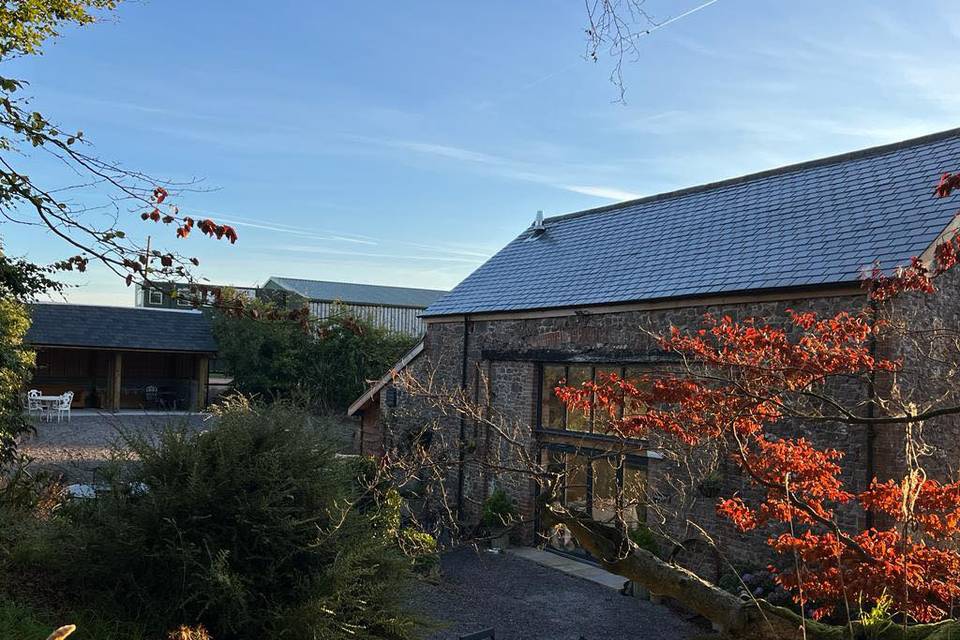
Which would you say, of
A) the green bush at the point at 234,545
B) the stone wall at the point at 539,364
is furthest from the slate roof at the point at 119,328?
the green bush at the point at 234,545

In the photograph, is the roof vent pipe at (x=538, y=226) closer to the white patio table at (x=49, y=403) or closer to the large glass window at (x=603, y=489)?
the large glass window at (x=603, y=489)

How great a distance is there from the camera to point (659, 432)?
37.2 ft

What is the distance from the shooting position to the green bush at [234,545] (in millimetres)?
6422

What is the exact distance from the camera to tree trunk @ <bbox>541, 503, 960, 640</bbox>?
572cm

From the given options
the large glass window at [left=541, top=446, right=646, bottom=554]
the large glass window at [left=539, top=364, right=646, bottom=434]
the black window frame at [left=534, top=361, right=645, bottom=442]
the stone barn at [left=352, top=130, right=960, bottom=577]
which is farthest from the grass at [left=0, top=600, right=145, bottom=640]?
the large glass window at [left=539, top=364, right=646, bottom=434]

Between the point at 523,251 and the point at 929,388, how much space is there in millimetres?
9464

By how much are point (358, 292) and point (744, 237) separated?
26.6 metres

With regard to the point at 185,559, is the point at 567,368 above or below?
above

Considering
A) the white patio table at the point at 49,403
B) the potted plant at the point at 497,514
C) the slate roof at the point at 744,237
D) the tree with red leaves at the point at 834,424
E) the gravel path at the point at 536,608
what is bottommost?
the gravel path at the point at 536,608

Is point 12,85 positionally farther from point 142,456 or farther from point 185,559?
point 185,559

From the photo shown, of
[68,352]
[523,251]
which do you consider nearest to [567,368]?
[523,251]

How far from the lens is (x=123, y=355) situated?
3002 centimetres

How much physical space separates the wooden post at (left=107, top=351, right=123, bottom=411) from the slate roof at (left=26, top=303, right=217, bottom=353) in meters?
0.87

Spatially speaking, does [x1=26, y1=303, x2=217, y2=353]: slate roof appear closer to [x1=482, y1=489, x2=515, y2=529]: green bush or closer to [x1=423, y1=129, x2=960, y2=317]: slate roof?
[x1=423, y1=129, x2=960, y2=317]: slate roof
